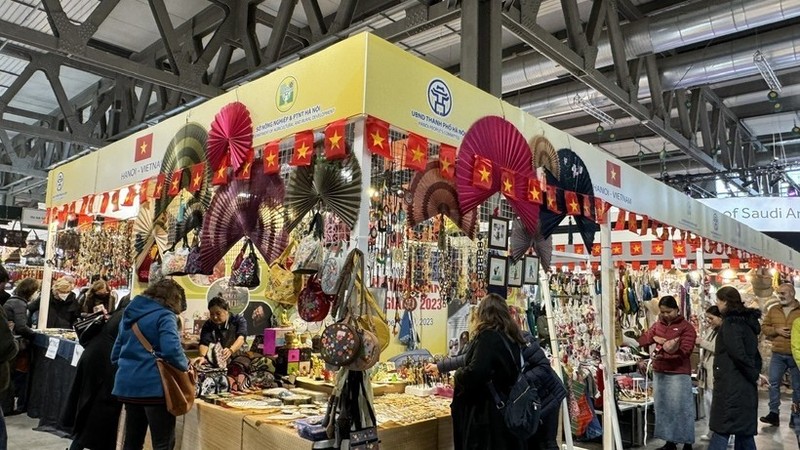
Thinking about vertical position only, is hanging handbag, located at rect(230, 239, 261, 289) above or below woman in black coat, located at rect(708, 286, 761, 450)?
above

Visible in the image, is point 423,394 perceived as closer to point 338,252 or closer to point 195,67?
point 338,252

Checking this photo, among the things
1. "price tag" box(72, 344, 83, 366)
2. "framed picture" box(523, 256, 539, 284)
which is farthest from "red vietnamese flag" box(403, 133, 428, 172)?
"price tag" box(72, 344, 83, 366)

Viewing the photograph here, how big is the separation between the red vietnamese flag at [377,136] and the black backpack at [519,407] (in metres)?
1.23

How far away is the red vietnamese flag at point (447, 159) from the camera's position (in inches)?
119

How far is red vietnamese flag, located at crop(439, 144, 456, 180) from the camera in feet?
9.96

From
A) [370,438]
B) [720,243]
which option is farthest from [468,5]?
[720,243]

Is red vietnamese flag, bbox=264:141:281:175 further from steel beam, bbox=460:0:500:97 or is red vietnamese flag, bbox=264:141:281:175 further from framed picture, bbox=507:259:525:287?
steel beam, bbox=460:0:500:97

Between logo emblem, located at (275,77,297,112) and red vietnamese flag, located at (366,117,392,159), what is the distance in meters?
0.57

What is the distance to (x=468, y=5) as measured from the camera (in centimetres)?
450

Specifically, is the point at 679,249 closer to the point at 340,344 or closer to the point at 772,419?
the point at 772,419

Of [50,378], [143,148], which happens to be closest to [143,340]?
[143,148]

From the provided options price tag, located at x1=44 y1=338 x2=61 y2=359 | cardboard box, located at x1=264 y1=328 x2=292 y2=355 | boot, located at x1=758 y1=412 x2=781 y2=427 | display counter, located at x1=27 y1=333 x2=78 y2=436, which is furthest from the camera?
boot, located at x1=758 y1=412 x2=781 y2=427

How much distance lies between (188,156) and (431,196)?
68.6 inches

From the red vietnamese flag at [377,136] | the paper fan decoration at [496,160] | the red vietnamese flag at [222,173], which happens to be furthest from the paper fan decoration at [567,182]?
the red vietnamese flag at [222,173]
